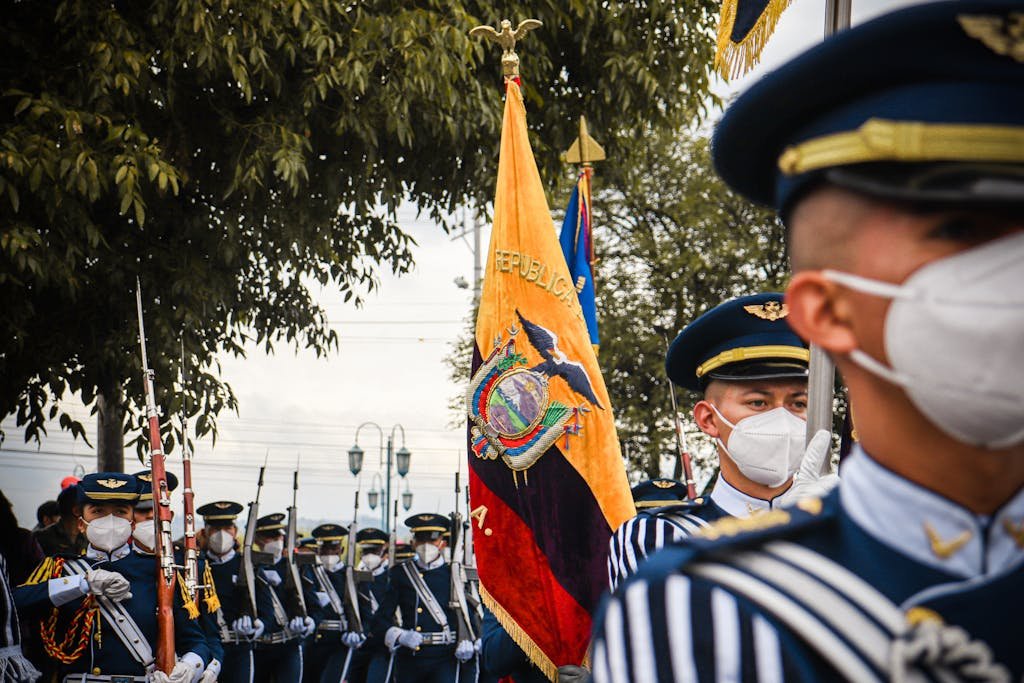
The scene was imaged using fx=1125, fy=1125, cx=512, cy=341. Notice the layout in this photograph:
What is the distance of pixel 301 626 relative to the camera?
12.9m

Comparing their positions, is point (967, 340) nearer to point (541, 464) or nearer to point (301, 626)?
point (541, 464)

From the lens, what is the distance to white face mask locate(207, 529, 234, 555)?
12812 millimetres

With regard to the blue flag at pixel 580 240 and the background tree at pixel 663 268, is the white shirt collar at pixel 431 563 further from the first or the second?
the blue flag at pixel 580 240

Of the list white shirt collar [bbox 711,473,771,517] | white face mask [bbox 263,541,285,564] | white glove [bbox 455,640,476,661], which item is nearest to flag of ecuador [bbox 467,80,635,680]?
white shirt collar [bbox 711,473,771,517]

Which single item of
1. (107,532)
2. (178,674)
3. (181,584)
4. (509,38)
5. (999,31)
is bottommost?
(178,674)

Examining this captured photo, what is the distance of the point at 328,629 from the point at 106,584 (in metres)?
7.06

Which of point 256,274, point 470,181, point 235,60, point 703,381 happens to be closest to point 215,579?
point 256,274

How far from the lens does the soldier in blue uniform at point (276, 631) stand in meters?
12.7

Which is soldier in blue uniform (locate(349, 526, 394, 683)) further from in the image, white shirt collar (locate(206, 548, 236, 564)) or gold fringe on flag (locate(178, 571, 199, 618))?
gold fringe on flag (locate(178, 571, 199, 618))

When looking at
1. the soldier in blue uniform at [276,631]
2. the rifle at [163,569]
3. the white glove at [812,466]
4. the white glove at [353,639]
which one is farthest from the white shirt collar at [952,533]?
the white glove at [353,639]

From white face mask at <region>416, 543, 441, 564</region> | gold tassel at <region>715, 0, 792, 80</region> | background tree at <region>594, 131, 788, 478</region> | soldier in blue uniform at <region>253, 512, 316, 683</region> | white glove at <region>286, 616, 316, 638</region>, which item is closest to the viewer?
gold tassel at <region>715, 0, 792, 80</region>

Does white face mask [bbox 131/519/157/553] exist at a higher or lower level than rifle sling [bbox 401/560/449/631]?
higher

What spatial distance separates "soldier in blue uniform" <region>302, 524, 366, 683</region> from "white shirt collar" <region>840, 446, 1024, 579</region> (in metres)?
12.5

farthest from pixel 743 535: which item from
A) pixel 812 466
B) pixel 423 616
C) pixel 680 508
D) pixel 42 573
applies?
pixel 423 616
